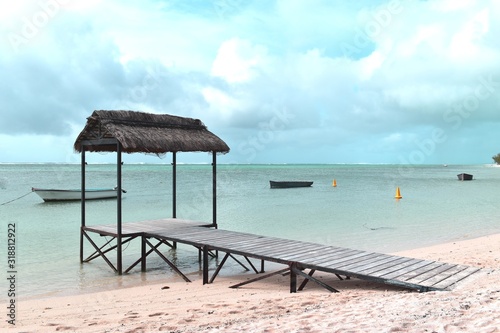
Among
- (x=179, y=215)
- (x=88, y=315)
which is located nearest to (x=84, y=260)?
(x=88, y=315)

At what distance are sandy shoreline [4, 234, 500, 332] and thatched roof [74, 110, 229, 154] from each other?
115 inches

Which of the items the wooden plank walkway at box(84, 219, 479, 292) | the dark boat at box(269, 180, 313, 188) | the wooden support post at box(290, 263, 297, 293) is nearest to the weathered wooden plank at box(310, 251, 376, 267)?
the wooden plank walkway at box(84, 219, 479, 292)

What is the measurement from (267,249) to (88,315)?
10.3ft

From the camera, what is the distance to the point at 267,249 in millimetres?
7891

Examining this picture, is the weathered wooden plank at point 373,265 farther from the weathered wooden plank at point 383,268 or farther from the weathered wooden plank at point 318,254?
the weathered wooden plank at point 318,254

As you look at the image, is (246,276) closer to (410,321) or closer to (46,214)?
(410,321)

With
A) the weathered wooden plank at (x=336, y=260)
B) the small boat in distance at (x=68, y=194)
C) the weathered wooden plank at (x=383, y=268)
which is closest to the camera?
the weathered wooden plank at (x=383, y=268)

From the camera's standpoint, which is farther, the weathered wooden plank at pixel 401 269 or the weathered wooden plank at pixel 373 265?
the weathered wooden plank at pixel 373 265

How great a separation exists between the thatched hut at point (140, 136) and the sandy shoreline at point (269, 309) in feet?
7.89

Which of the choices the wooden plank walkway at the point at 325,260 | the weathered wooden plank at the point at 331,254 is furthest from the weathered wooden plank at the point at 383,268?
the weathered wooden plank at the point at 331,254

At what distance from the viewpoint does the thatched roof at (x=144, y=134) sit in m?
9.17

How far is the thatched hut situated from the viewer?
9.16 m

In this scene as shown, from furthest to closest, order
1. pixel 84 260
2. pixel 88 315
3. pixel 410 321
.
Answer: pixel 84 260, pixel 88 315, pixel 410 321

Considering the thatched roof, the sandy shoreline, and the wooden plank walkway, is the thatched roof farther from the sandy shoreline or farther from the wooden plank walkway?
the sandy shoreline
